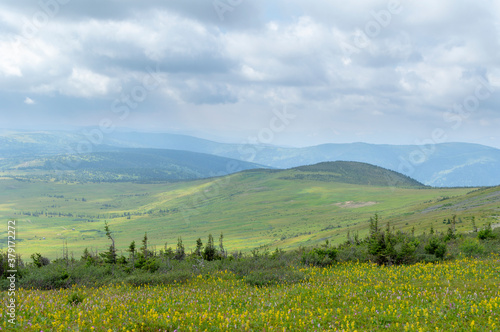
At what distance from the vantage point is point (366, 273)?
2008 centimetres

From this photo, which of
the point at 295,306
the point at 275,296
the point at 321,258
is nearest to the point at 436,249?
the point at 321,258

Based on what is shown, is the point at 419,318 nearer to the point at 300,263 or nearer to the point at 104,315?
the point at 104,315

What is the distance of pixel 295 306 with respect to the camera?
13.1 meters

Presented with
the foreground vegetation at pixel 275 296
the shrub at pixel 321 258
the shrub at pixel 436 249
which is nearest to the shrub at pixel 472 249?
the foreground vegetation at pixel 275 296

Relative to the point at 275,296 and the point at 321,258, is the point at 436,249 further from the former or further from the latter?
the point at 275,296

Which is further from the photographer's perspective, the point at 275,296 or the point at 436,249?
the point at 436,249

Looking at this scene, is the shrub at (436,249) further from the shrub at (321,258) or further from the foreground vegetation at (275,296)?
the shrub at (321,258)

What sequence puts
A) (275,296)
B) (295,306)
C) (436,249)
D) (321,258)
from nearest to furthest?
(295,306), (275,296), (436,249), (321,258)

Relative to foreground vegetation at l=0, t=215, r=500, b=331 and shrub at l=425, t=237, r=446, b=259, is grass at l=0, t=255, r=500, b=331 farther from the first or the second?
shrub at l=425, t=237, r=446, b=259

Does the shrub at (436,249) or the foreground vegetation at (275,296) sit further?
the shrub at (436,249)

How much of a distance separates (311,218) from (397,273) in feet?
592

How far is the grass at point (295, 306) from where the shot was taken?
10.8m

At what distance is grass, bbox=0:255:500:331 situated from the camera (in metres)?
10.8

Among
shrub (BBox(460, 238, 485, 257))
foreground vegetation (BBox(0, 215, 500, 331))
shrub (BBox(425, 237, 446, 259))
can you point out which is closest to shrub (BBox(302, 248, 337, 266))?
foreground vegetation (BBox(0, 215, 500, 331))
